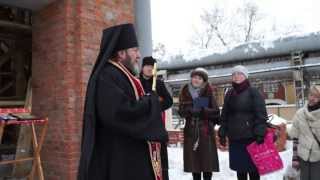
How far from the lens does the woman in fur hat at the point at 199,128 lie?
5.36m

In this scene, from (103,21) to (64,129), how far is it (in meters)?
1.64

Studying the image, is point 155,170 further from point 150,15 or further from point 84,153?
point 150,15

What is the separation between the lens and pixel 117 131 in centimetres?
281

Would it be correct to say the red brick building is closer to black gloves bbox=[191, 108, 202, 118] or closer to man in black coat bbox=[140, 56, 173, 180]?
man in black coat bbox=[140, 56, 173, 180]

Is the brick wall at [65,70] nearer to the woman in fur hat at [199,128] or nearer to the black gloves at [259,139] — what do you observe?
the woman in fur hat at [199,128]

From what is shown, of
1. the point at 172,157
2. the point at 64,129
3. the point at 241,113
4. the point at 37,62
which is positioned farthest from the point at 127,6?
the point at 172,157

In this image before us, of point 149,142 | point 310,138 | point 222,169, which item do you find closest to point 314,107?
point 310,138

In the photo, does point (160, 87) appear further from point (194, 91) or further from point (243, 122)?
point (243, 122)

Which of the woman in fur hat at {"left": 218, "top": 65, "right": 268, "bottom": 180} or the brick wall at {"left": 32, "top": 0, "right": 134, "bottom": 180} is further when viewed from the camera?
the brick wall at {"left": 32, "top": 0, "right": 134, "bottom": 180}

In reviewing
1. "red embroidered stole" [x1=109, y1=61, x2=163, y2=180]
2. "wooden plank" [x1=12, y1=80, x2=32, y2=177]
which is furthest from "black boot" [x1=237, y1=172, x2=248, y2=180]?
"wooden plank" [x1=12, y1=80, x2=32, y2=177]

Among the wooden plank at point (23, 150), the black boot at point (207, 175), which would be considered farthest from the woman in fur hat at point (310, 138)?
the wooden plank at point (23, 150)

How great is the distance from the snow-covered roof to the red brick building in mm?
7610

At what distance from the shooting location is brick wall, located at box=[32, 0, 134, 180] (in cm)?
593

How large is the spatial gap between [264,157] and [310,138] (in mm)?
773
